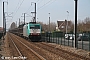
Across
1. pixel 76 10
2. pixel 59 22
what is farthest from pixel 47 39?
pixel 59 22

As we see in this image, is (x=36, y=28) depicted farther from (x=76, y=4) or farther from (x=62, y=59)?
(x=62, y=59)

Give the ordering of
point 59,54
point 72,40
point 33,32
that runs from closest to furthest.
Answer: point 59,54, point 72,40, point 33,32

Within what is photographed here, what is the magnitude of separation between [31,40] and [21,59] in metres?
27.4

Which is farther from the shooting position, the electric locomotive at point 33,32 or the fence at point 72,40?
the electric locomotive at point 33,32

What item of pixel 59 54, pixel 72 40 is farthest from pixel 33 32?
pixel 59 54

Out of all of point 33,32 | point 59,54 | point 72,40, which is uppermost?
point 33,32

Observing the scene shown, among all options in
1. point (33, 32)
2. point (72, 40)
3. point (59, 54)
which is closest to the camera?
point (59, 54)

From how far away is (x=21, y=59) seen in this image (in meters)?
15.5

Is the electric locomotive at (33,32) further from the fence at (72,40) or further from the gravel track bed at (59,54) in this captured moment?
the gravel track bed at (59,54)

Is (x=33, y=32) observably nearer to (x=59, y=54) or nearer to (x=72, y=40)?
(x=72, y=40)

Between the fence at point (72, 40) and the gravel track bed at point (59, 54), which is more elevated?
the fence at point (72, 40)

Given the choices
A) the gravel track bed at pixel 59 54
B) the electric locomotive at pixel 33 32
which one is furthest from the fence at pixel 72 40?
the electric locomotive at pixel 33 32

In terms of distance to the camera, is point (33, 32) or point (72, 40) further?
point (33, 32)

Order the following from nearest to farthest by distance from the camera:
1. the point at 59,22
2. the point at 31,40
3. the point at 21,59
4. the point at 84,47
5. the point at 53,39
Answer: the point at 21,59, the point at 84,47, the point at 53,39, the point at 31,40, the point at 59,22
